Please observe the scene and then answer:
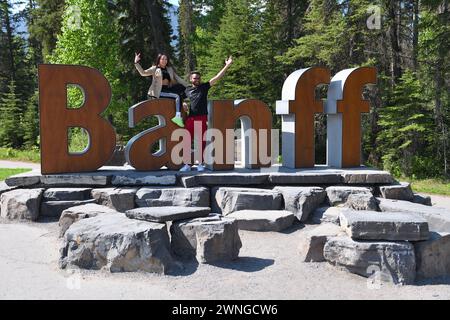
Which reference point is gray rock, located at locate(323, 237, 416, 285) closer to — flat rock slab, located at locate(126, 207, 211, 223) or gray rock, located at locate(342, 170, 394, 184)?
flat rock slab, located at locate(126, 207, 211, 223)

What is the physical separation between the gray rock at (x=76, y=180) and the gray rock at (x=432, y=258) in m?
4.80

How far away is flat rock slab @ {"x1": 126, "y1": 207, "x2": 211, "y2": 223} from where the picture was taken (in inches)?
207

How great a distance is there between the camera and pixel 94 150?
316 inches

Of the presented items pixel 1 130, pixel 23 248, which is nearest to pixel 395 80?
pixel 23 248

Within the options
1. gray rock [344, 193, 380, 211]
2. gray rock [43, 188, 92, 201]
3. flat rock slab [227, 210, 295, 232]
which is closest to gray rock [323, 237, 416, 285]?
flat rock slab [227, 210, 295, 232]

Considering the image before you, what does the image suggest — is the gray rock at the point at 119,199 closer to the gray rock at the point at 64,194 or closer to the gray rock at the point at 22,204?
the gray rock at the point at 64,194

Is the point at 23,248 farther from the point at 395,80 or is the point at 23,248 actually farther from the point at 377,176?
the point at 395,80

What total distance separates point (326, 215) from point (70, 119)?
14.3ft

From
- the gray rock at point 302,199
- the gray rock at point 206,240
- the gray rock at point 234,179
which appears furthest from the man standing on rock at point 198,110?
the gray rock at point 206,240

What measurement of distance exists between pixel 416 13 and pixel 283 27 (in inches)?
303

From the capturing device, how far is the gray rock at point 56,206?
7.37 metres

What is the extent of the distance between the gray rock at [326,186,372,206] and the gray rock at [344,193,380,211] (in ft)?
0.28
